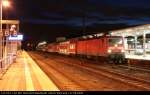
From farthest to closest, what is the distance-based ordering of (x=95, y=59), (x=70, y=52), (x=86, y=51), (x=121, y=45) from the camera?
Result: (x=70, y=52), (x=86, y=51), (x=95, y=59), (x=121, y=45)

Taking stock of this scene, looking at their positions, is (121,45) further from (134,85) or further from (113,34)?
(134,85)

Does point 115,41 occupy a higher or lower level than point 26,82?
higher

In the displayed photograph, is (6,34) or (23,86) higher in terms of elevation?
(6,34)

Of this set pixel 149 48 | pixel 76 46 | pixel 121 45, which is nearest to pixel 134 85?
pixel 121 45

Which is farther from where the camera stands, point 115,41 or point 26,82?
point 115,41

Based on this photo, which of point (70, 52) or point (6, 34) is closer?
point (6, 34)

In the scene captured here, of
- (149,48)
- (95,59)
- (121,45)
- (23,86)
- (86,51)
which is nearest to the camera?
(23,86)

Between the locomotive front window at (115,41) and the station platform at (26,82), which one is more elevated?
the locomotive front window at (115,41)

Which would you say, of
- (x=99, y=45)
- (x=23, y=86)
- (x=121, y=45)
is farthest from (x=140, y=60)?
(x=23, y=86)

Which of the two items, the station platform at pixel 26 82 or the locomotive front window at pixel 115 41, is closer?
the station platform at pixel 26 82

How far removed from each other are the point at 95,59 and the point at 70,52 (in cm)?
2234

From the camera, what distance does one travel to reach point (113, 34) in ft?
152

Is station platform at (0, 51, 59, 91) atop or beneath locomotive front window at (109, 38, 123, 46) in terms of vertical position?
beneath

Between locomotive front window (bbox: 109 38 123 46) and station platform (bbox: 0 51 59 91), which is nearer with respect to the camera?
station platform (bbox: 0 51 59 91)
